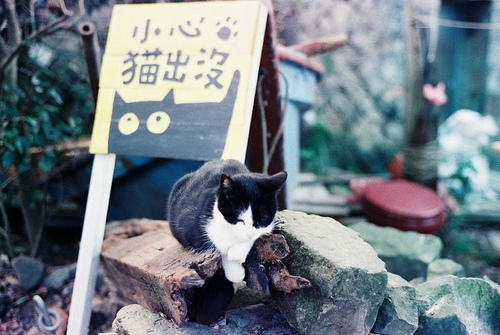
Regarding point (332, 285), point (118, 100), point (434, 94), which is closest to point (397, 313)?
point (332, 285)

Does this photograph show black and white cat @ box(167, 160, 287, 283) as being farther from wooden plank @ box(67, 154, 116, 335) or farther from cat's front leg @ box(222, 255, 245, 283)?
wooden plank @ box(67, 154, 116, 335)

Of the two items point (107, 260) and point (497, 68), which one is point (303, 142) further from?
point (107, 260)

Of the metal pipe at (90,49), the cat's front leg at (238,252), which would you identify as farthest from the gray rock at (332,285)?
the metal pipe at (90,49)

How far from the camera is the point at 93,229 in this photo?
169 cm

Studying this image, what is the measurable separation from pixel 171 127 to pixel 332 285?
37.2 inches

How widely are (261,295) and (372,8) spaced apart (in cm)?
465

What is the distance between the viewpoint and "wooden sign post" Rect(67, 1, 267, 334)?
1649 mm

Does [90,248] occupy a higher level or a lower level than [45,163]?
lower

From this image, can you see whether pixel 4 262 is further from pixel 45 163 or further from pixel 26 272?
pixel 45 163

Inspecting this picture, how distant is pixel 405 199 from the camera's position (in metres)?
3.06

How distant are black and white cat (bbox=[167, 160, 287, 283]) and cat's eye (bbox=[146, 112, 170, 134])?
37 cm

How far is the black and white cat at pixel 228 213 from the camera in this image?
3.99 feet

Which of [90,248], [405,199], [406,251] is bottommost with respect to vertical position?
[406,251]

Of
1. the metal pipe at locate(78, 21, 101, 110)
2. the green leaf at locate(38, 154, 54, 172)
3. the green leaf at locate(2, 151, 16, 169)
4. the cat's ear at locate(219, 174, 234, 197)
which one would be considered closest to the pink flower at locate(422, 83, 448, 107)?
the metal pipe at locate(78, 21, 101, 110)
